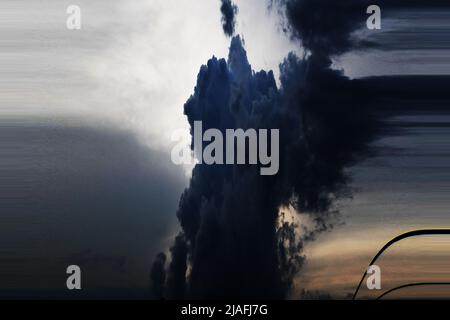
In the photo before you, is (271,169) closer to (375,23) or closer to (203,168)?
(203,168)

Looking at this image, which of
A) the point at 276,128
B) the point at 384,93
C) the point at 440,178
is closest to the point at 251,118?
the point at 276,128

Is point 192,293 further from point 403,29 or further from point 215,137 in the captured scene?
point 403,29

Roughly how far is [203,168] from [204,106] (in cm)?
39

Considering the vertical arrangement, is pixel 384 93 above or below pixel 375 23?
below

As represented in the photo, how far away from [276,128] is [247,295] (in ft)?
3.51

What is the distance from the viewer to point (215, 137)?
555 centimetres

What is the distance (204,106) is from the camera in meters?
5.55

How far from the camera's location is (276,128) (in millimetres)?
5582
